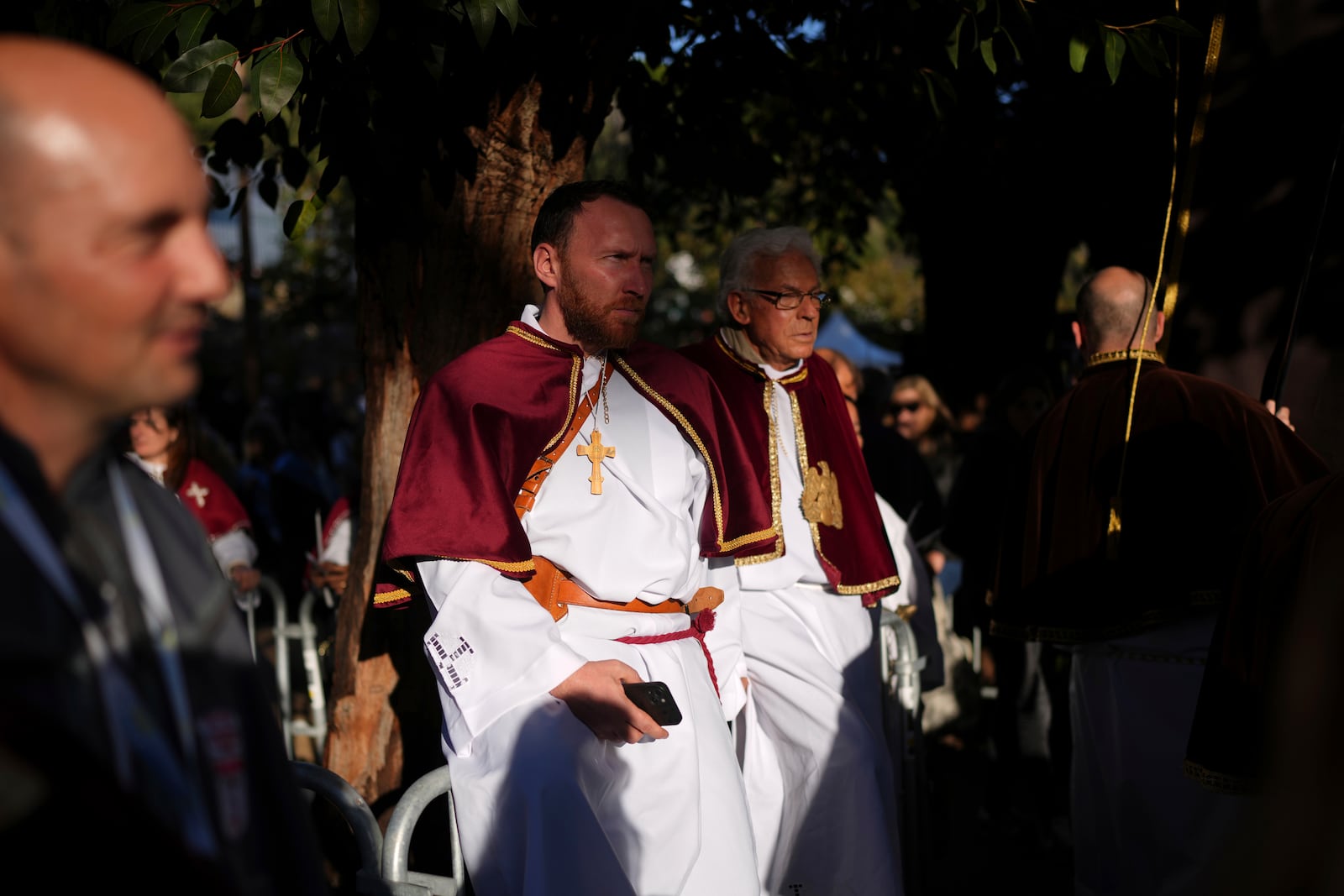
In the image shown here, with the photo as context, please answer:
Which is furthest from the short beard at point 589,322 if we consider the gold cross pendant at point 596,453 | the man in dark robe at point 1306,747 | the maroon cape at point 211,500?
the maroon cape at point 211,500

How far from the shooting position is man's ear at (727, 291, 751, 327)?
13.5 ft

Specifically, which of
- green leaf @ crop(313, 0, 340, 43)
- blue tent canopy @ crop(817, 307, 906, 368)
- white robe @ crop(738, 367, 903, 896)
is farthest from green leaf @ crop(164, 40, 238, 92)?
blue tent canopy @ crop(817, 307, 906, 368)

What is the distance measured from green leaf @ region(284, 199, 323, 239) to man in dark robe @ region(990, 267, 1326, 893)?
8.07 feet

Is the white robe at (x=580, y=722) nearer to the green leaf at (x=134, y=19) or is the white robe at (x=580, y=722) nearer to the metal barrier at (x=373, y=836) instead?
the metal barrier at (x=373, y=836)

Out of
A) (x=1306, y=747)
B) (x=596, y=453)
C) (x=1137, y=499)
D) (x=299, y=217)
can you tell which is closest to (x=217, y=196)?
(x=299, y=217)

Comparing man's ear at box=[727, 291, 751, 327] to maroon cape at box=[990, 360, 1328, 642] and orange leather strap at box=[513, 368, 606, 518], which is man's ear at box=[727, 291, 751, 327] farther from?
orange leather strap at box=[513, 368, 606, 518]

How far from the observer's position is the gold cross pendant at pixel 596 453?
9.55 ft

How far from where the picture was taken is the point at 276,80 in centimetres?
256

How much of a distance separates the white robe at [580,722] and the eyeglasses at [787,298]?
1029 millimetres

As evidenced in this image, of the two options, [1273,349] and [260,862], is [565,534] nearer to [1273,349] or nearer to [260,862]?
[260,862]

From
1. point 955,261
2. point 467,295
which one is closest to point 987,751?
point 467,295

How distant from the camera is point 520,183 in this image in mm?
3771

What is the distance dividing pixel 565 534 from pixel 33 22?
198cm

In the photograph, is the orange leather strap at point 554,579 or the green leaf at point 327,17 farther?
A: the orange leather strap at point 554,579
